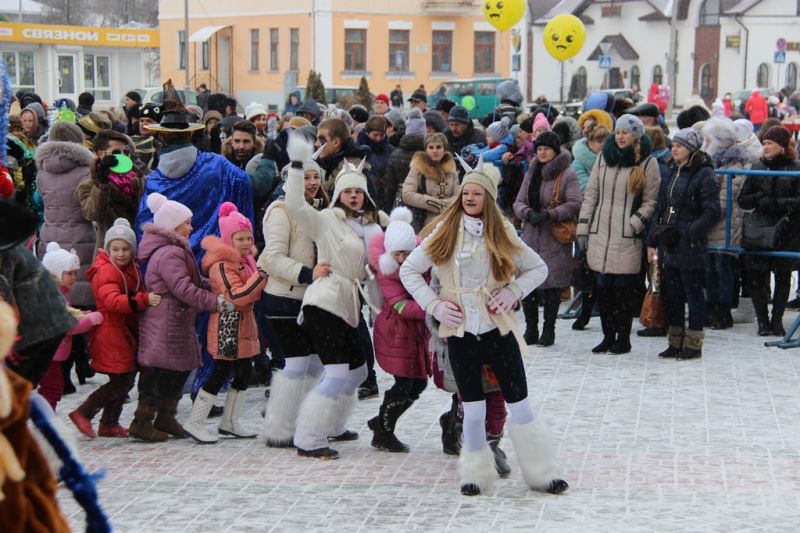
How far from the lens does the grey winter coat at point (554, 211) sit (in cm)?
1063

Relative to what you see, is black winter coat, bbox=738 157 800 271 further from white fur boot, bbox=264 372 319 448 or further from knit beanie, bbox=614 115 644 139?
white fur boot, bbox=264 372 319 448

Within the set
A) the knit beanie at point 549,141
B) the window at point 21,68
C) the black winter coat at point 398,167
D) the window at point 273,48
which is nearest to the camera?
the knit beanie at point 549,141

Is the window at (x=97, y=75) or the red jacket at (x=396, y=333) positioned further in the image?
A: the window at (x=97, y=75)

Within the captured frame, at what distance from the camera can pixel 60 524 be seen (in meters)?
3.67

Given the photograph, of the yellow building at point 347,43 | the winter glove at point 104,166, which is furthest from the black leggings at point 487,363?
the yellow building at point 347,43

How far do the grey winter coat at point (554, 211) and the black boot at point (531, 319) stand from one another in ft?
0.63

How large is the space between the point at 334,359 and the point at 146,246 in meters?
1.42

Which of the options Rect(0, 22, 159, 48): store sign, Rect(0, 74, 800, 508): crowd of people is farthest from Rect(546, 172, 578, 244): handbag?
Rect(0, 22, 159, 48): store sign

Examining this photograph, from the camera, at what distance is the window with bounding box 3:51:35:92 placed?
36.0m

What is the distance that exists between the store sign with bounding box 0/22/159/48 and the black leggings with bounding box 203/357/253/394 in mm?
29518

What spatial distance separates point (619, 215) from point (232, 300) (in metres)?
3.84

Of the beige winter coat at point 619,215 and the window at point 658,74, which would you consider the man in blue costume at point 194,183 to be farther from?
the window at point 658,74

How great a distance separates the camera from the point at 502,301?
6.70m

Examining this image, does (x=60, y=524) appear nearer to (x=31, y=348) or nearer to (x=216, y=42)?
(x=31, y=348)
